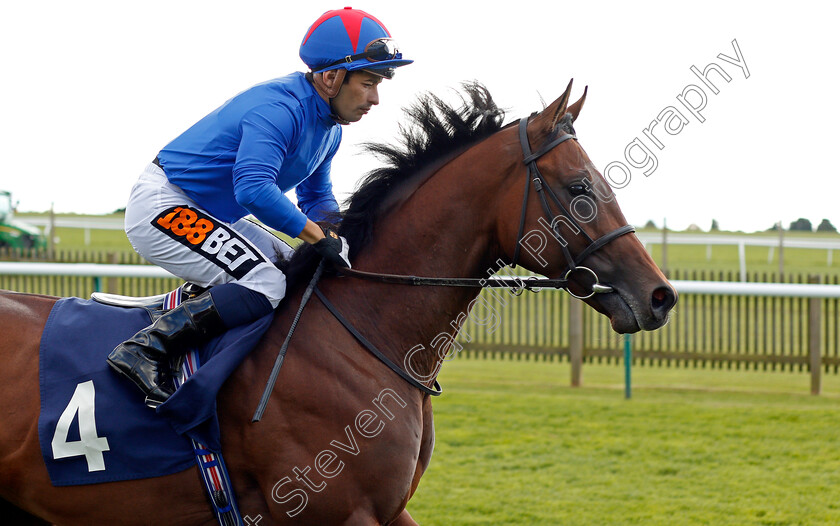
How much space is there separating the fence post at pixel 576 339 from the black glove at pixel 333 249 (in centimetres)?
637

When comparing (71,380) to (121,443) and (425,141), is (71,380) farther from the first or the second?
(425,141)

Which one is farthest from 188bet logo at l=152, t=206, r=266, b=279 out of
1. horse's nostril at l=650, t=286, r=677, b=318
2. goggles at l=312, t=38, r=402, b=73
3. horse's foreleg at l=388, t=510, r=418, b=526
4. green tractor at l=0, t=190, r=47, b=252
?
green tractor at l=0, t=190, r=47, b=252

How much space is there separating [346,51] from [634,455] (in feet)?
14.1

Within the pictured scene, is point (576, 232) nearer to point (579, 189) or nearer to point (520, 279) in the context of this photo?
point (579, 189)

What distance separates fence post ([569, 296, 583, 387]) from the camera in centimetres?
892

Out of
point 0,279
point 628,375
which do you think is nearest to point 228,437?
point 628,375

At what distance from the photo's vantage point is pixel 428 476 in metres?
5.56

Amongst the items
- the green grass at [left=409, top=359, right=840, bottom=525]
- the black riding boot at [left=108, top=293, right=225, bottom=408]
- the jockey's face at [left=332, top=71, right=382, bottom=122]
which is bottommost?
the green grass at [left=409, top=359, right=840, bottom=525]

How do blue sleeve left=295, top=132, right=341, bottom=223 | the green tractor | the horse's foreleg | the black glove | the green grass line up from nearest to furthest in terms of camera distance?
the black glove → the horse's foreleg → blue sleeve left=295, top=132, right=341, bottom=223 → the green grass → the green tractor

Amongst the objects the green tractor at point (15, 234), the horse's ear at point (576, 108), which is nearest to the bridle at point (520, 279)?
the horse's ear at point (576, 108)

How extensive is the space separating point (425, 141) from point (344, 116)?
310 millimetres

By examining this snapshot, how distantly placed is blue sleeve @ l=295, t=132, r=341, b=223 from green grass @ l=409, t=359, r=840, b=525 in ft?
7.08

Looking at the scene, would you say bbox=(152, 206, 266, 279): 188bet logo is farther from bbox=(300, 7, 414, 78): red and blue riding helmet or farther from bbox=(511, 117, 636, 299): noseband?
bbox=(511, 117, 636, 299): noseband

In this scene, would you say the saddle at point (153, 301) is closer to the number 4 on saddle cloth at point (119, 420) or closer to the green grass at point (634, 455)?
the number 4 on saddle cloth at point (119, 420)
